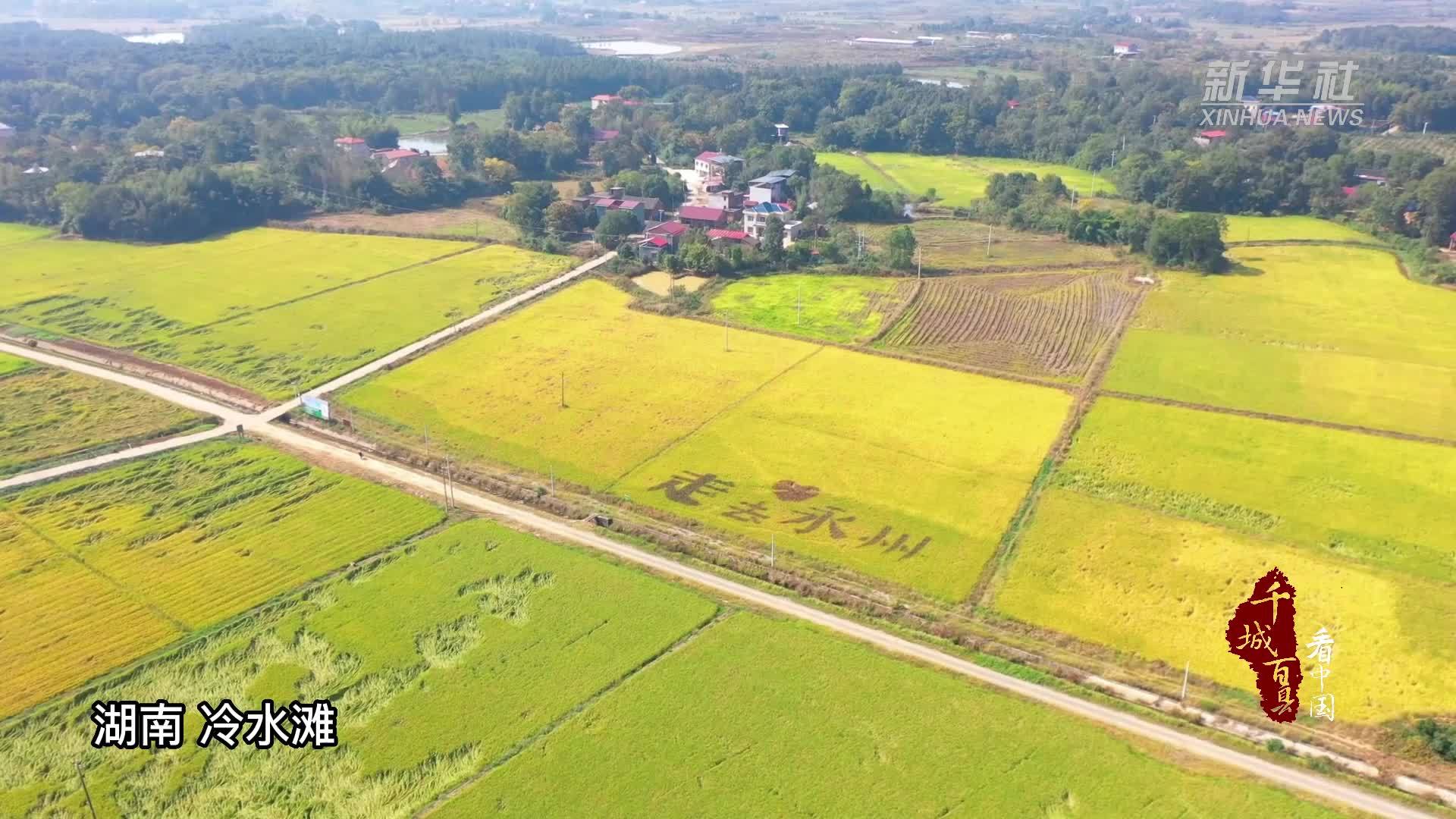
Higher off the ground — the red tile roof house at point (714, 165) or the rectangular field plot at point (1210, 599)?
the red tile roof house at point (714, 165)

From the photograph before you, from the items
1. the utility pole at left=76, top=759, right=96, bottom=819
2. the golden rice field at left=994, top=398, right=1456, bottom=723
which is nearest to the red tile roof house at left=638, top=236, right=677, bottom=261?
the golden rice field at left=994, top=398, right=1456, bottom=723

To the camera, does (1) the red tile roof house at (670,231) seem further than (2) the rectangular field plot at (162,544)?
Yes

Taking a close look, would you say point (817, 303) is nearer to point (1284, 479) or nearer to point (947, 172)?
point (1284, 479)


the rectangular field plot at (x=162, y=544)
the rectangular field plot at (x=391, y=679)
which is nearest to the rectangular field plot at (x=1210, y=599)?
the rectangular field plot at (x=391, y=679)

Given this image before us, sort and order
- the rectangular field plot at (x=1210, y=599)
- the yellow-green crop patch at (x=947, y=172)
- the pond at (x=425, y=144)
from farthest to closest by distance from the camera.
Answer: the pond at (x=425, y=144)
the yellow-green crop patch at (x=947, y=172)
the rectangular field plot at (x=1210, y=599)

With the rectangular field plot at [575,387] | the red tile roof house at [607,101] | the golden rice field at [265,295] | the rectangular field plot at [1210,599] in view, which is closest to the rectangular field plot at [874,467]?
the rectangular field plot at [575,387]

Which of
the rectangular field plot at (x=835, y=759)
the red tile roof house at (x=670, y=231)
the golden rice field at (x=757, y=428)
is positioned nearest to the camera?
the rectangular field plot at (x=835, y=759)

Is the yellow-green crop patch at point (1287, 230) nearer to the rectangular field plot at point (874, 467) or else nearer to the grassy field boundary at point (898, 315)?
the grassy field boundary at point (898, 315)

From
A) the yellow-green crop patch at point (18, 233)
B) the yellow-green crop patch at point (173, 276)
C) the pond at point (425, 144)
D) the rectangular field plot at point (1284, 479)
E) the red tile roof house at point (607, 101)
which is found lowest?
the rectangular field plot at point (1284, 479)

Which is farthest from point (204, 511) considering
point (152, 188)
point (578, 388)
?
point (152, 188)
